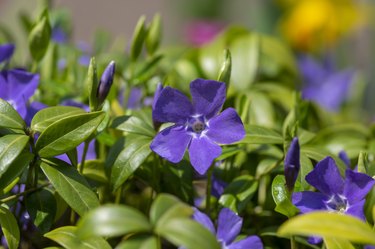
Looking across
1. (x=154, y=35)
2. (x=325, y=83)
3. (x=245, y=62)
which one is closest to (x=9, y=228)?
(x=154, y=35)

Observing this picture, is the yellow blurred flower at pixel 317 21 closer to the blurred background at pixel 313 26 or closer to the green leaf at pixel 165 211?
the blurred background at pixel 313 26

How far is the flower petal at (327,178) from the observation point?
680 mm

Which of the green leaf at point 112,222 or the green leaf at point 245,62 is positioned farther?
the green leaf at point 245,62

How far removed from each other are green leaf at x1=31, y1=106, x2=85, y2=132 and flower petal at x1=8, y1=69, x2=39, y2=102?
0.50 ft

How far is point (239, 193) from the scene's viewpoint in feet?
2.53

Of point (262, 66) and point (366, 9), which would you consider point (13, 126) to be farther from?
point (366, 9)

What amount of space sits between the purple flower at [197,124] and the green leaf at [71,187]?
0.08 meters

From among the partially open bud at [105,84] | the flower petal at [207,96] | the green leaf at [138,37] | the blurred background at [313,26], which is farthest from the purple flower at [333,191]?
the blurred background at [313,26]

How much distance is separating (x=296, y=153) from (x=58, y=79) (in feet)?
1.87

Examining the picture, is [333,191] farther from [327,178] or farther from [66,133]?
[66,133]

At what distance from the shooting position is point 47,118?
0.69 meters

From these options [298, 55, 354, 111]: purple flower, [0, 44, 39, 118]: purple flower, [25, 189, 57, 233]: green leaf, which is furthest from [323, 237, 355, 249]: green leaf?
[298, 55, 354, 111]: purple flower

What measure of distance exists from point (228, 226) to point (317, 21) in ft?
7.34

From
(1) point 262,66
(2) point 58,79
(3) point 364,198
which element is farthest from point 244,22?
(3) point 364,198
